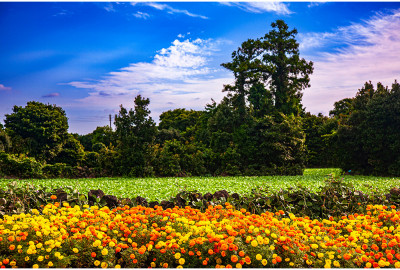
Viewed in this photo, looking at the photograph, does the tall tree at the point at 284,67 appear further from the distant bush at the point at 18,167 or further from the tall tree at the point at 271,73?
the distant bush at the point at 18,167

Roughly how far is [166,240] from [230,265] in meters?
0.82

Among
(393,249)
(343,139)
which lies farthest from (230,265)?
(343,139)

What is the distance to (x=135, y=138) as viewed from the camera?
14.5 metres

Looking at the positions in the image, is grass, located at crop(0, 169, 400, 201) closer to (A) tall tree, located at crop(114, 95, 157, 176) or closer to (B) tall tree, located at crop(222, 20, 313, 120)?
(A) tall tree, located at crop(114, 95, 157, 176)

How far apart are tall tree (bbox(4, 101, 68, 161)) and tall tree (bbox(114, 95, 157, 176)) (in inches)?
142

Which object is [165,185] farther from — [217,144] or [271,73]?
[271,73]

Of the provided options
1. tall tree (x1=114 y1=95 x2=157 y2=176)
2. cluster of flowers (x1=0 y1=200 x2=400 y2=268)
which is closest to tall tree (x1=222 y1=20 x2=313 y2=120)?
tall tree (x1=114 y1=95 x2=157 y2=176)

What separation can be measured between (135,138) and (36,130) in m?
5.35

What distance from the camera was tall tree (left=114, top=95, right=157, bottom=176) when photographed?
14375mm

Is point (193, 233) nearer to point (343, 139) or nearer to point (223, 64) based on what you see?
point (343, 139)

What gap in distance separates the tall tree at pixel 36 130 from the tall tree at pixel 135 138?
3599 millimetres

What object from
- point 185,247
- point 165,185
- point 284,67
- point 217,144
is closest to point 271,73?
point 284,67

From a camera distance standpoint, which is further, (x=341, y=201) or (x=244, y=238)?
(x=341, y=201)

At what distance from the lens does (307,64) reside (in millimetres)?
21062
